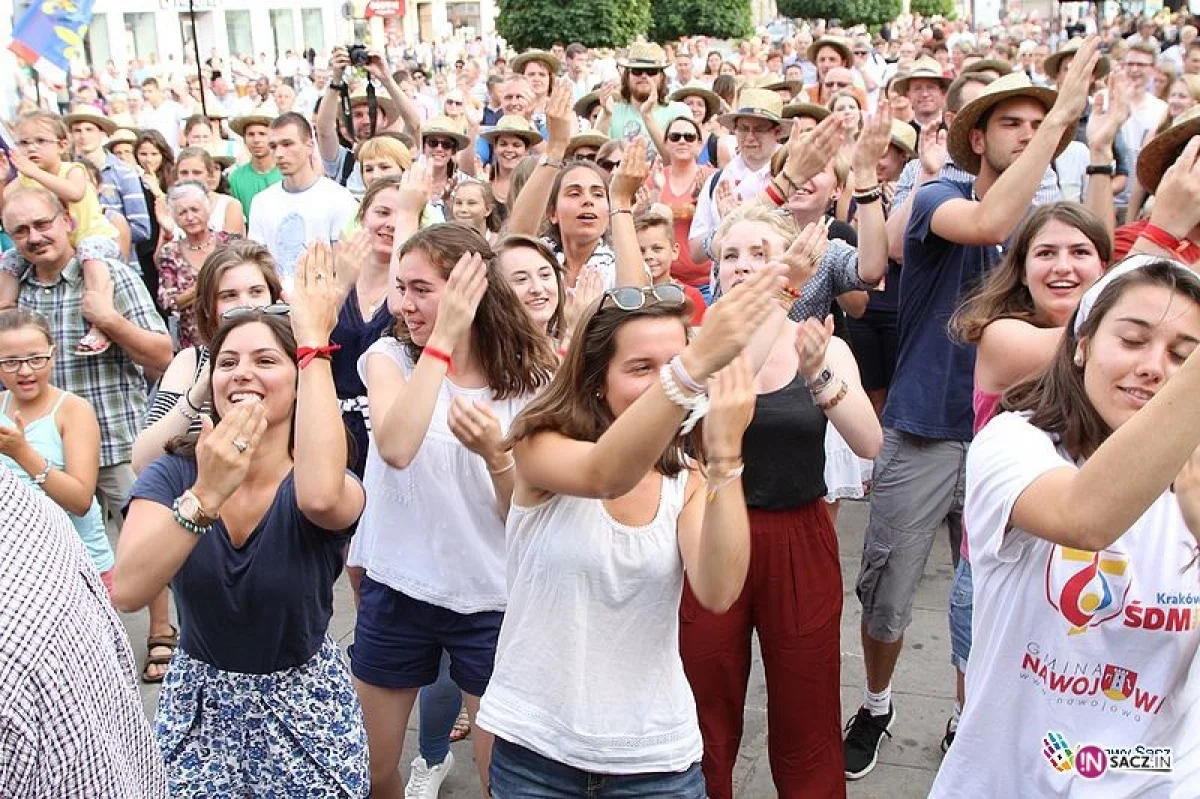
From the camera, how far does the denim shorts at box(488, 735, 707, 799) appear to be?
255 centimetres

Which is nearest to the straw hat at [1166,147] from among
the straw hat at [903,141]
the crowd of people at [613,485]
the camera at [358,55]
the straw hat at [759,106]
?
the crowd of people at [613,485]

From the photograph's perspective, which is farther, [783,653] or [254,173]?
[254,173]

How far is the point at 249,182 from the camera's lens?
8680 millimetres

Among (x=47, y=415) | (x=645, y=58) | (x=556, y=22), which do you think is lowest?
(x=47, y=415)

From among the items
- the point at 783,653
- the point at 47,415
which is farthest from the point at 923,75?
the point at 47,415

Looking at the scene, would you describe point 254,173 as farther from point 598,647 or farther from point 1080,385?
point 1080,385

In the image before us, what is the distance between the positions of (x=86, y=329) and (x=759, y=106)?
3.80 m

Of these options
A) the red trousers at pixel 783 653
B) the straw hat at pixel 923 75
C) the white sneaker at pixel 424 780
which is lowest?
the white sneaker at pixel 424 780

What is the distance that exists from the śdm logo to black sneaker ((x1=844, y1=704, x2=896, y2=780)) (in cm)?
200

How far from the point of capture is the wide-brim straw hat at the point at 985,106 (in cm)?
406

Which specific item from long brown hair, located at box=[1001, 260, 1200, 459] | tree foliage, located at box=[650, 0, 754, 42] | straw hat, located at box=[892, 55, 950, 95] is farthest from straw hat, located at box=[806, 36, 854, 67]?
tree foliage, located at box=[650, 0, 754, 42]

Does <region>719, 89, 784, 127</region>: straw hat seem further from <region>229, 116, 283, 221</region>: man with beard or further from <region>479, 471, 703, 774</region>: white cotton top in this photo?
<region>479, 471, 703, 774</region>: white cotton top

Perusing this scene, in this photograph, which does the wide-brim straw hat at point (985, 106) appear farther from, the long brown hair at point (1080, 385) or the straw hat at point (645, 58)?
the straw hat at point (645, 58)

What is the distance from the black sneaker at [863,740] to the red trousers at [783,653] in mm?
579
